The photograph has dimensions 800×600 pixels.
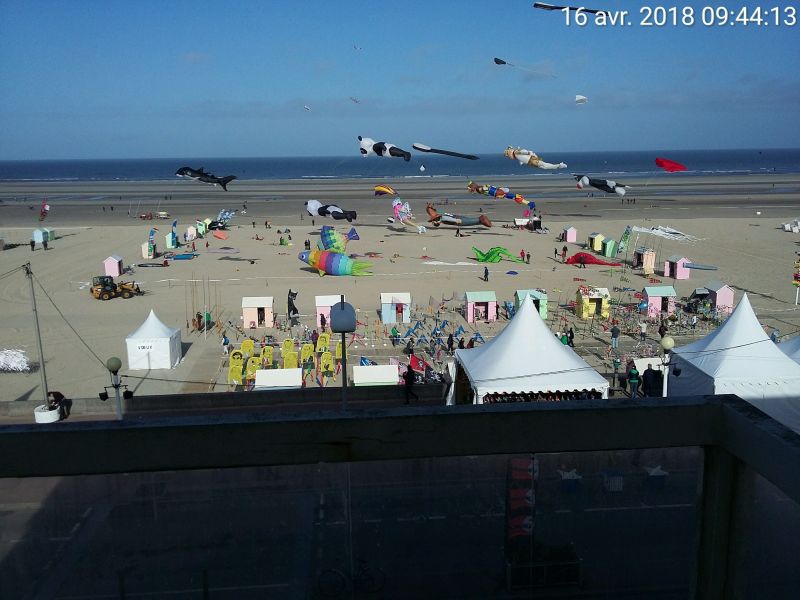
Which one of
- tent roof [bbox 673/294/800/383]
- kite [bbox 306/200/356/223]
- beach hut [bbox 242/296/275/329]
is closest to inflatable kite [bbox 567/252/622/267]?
beach hut [bbox 242/296/275/329]

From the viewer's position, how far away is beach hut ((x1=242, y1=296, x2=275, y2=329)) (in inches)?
773

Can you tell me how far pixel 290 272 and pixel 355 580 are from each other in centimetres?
2713

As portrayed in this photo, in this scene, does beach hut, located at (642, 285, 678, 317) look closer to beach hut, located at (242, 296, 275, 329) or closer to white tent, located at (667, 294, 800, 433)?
white tent, located at (667, 294, 800, 433)

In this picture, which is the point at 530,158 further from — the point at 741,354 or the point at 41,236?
the point at 741,354

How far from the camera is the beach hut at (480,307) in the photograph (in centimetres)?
1998

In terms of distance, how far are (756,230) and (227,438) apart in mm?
45403

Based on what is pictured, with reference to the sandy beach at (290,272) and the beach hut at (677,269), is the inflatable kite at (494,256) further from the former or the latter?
the beach hut at (677,269)

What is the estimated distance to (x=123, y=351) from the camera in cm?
1734

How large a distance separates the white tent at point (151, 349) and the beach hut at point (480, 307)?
8194 mm

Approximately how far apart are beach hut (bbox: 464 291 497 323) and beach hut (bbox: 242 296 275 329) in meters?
5.54

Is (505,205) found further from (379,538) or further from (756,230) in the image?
(379,538)

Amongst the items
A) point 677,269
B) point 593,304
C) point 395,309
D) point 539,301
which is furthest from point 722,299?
point 395,309

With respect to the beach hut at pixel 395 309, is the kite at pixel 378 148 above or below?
above

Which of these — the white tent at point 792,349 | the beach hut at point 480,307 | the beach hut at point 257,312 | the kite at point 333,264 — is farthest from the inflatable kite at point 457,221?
the white tent at point 792,349
